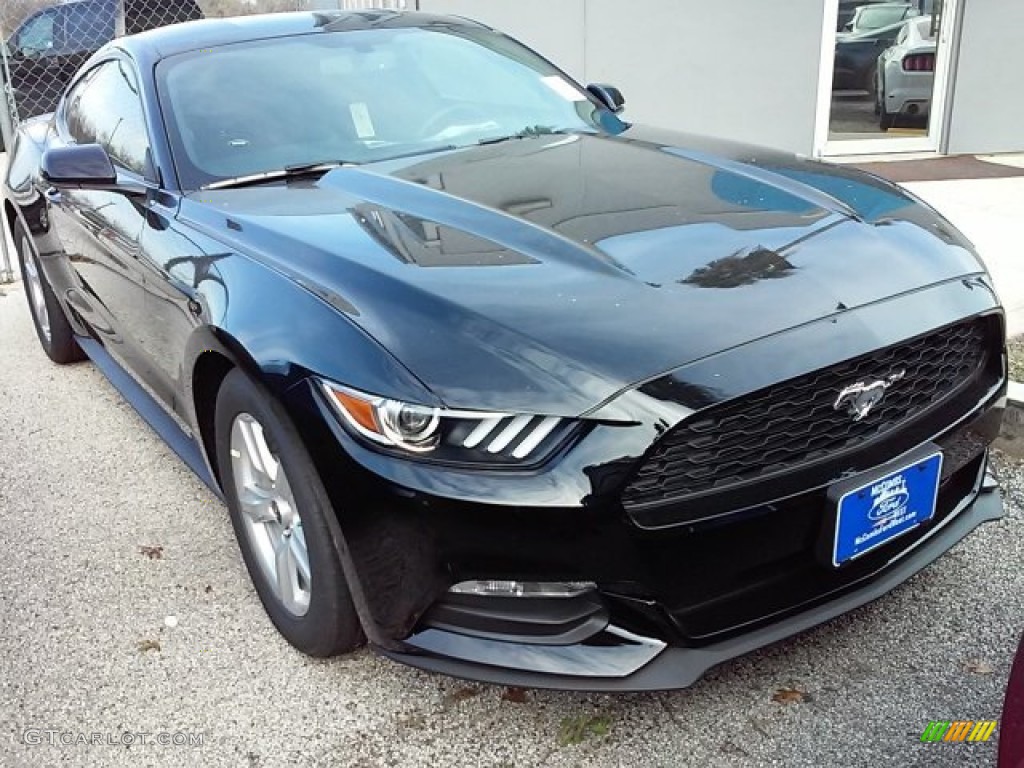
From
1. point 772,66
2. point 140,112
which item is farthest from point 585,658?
point 772,66

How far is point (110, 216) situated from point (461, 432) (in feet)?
6.38

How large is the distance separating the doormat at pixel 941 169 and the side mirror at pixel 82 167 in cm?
628

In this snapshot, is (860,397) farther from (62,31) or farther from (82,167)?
(62,31)

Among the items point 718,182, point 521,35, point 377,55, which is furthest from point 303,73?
point 521,35

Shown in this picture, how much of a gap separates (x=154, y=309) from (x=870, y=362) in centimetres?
195

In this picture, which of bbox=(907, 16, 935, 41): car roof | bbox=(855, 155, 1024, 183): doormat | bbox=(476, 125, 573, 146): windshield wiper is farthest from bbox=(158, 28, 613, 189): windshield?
bbox=(907, 16, 935, 41): car roof

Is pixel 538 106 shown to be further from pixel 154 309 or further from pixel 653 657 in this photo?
pixel 653 657

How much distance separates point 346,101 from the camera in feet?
10.5

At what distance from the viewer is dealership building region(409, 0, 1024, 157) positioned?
8141 millimetres

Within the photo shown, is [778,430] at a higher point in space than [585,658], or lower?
higher

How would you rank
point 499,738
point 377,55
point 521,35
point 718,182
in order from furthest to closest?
point 521,35
point 377,55
point 718,182
point 499,738

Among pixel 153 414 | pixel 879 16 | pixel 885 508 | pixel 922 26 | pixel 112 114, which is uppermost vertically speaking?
pixel 112 114

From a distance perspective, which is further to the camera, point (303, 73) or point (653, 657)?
point (303, 73)

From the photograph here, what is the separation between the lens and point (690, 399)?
1840mm
